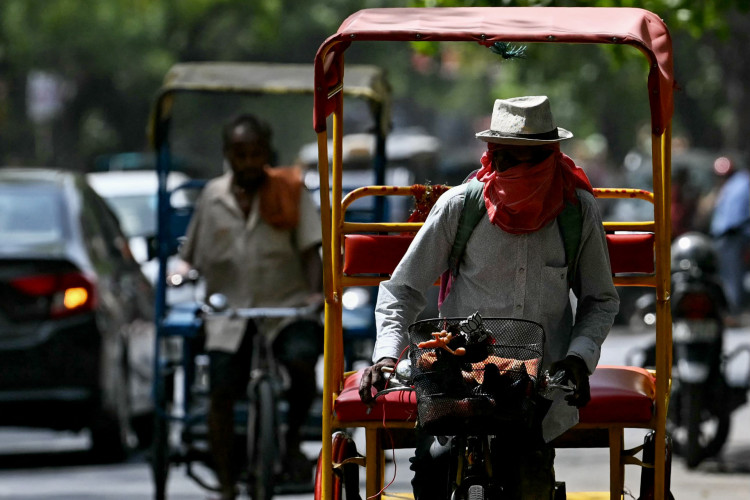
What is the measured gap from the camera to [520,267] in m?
4.65

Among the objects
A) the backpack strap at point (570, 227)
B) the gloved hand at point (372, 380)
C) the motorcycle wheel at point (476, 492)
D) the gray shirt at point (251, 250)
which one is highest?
the backpack strap at point (570, 227)

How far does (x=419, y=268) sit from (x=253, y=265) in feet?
9.77

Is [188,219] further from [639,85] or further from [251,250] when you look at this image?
[639,85]

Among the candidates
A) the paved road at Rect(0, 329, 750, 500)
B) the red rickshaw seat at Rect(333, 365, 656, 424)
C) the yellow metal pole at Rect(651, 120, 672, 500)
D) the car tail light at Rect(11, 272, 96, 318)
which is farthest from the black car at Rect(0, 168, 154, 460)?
the yellow metal pole at Rect(651, 120, 672, 500)

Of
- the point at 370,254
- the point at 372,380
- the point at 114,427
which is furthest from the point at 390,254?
the point at 114,427

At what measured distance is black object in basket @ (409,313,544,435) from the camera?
4.13 metres

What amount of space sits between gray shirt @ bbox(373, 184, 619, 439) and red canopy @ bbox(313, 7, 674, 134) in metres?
0.44

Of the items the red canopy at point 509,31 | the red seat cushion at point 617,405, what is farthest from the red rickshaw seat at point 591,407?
the red canopy at point 509,31

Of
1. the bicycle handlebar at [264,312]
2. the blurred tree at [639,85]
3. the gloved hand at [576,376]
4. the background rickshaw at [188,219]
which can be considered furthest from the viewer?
the blurred tree at [639,85]

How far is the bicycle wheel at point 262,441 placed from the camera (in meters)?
7.01

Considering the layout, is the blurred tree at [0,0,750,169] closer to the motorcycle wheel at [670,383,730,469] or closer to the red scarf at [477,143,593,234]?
the motorcycle wheel at [670,383,730,469]

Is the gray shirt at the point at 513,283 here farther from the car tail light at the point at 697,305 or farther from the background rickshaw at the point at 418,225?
the car tail light at the point at 697,305

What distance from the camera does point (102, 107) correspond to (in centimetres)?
4000

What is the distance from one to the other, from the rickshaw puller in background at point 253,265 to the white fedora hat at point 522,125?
3.05m
